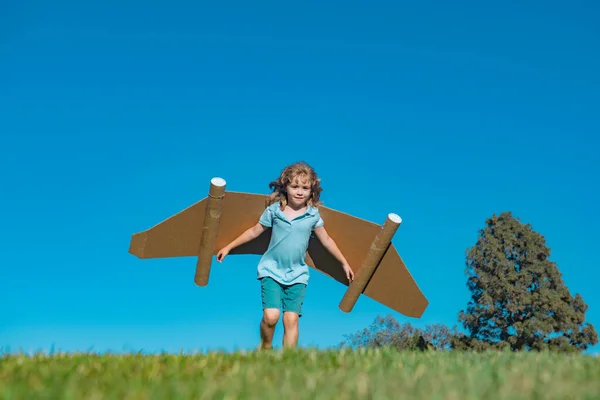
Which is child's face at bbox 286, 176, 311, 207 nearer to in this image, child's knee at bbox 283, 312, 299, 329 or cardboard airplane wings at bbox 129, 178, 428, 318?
cardboard airplane wings at bbox 129, 178, 428, 318

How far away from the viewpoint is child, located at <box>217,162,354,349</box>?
24.3 feet

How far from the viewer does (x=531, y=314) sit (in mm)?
26891

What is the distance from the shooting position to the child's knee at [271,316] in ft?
24.0

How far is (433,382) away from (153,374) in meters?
1.80

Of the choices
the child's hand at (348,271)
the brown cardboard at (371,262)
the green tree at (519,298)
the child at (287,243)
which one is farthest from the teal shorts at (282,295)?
the green tree at (519,298)

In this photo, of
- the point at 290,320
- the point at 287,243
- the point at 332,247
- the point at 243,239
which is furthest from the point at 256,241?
the point at 290,320

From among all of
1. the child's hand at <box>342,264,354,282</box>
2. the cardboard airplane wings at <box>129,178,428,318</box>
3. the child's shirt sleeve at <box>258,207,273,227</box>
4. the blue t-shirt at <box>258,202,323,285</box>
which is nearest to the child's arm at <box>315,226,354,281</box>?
the child's hand at <box>342,264,354,282</box>

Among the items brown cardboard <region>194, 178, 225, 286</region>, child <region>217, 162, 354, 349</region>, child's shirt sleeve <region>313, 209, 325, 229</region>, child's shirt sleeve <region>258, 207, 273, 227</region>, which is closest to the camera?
child <region>217, 162, 354, 349</region>

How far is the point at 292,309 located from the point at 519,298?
21963mm

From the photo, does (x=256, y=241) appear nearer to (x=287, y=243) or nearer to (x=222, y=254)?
(x=222, y=254)

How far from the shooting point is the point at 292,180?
7.74m

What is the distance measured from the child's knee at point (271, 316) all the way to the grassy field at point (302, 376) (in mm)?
2015

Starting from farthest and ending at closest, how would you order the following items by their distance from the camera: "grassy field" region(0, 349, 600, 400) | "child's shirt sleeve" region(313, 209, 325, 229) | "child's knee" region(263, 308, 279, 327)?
"child's shirt sleeve" region(313, 209, 325, 229)
"child's knee" region(263, 308, 279, 327)
"grassy field" region(0, 349, 600, 400)

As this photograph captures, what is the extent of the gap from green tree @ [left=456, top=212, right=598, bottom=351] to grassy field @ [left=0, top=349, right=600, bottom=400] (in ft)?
75.6
